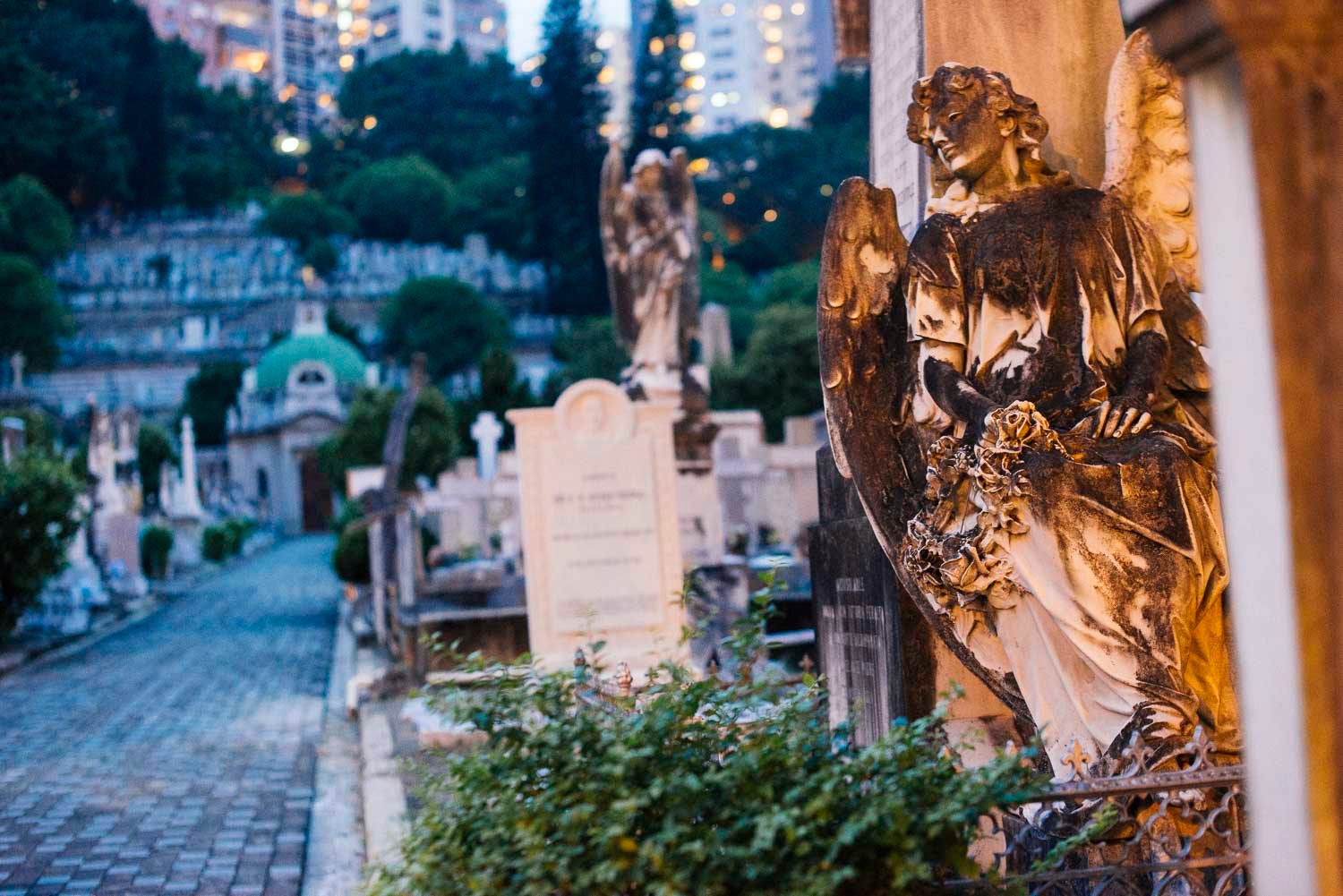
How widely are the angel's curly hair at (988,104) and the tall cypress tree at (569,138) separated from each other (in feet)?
230

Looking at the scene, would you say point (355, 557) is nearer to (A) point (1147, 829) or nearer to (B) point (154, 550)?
(B) point (154, 550)

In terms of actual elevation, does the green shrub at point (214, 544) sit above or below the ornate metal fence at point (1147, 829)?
below

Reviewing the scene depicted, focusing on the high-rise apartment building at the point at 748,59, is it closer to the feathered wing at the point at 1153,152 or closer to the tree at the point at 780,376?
the tree at the point at 780,376

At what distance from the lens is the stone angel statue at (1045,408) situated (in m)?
4.06

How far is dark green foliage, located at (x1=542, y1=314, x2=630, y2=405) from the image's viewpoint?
58.1 m

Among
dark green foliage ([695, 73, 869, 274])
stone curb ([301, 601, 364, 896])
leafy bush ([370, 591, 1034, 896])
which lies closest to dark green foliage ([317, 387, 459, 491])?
stone curb ([301, 601, 364, 896])

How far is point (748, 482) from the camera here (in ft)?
80.4

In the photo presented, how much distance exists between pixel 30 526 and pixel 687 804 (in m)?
16.0

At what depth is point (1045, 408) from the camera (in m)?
4.43

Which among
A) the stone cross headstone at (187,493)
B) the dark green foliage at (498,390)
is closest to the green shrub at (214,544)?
the stone cross headstone at (187,493)

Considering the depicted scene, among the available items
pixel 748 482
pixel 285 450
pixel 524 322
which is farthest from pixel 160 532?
pixel 524 322

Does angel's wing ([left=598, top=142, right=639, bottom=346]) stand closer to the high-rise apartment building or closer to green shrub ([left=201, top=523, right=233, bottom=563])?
green shrub ([left=201, top=523, right=233, bottom=563])

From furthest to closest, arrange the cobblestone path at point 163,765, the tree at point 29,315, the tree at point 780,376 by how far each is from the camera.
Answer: the tree at point 29,315
the tree at point 780,376
the cobblestone path at point 163,765

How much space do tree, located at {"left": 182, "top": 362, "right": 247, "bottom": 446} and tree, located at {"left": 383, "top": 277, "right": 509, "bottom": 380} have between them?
8840 mm
